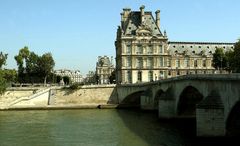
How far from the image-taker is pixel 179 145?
110ft

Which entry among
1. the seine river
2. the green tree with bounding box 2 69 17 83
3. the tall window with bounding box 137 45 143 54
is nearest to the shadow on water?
the seine river

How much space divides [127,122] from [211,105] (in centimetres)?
1642

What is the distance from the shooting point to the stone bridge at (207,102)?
107 feet

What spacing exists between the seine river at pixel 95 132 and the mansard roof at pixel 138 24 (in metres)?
36.4

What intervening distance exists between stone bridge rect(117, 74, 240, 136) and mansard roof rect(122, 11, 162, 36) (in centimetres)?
3101

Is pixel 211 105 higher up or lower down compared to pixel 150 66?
lower down

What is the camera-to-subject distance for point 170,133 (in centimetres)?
4000

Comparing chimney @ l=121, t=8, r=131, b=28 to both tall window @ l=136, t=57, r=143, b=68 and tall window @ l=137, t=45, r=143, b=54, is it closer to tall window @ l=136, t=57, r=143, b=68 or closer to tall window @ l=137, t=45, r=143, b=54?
tall window @ l=137, t=45, r=143, b=54

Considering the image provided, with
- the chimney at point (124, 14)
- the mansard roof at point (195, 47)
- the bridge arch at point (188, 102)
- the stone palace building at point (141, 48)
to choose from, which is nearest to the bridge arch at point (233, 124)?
the bridge arch at point (188, 102)

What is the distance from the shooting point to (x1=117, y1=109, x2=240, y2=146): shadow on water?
33.9m

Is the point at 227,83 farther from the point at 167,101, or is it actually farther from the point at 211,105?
the point at 167,101

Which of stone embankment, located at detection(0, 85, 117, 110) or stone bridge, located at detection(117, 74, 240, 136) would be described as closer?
stone bridge, located at detection(117, 74, 240, 136)

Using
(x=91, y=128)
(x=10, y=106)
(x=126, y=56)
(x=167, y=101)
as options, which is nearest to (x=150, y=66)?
(x=126, y=56)

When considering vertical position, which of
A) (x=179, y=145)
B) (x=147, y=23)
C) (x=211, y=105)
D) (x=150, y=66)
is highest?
(x=147, y=23)
